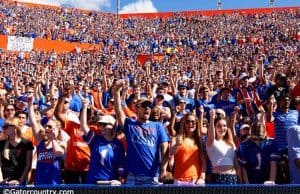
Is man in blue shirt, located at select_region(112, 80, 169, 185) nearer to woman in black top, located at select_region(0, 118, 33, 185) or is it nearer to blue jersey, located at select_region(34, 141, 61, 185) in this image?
blue jersey, located at select_region(34, 141, 61, 185)

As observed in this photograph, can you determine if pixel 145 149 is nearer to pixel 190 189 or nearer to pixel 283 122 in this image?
pixel 190 189

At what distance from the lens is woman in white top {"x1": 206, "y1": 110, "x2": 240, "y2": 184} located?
21.0 feet

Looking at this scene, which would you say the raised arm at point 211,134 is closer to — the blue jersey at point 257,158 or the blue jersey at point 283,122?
the blue jersey at point 257,158

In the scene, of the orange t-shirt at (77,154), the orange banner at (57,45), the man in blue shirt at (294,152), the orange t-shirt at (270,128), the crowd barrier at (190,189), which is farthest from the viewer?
the orange banner at (57,45)

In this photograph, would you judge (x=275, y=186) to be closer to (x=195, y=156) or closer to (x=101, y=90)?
(x=195, y=156)

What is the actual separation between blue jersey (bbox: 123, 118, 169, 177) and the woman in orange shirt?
23 cm

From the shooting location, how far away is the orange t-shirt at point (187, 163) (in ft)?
21.1

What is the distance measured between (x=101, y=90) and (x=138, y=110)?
536cm

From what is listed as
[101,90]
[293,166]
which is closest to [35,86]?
[101,90]

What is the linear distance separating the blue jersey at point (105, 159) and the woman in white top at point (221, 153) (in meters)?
1.09

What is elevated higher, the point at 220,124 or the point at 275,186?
the point at 220,124

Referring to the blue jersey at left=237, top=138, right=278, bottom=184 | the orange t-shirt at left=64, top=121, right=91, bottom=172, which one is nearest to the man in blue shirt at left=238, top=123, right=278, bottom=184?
the blue jersey at left=237, top=138, right=278, bottom=184

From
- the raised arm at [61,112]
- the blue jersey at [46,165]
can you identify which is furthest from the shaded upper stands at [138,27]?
the blue jersey at [46,165]

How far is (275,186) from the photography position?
189 inches
